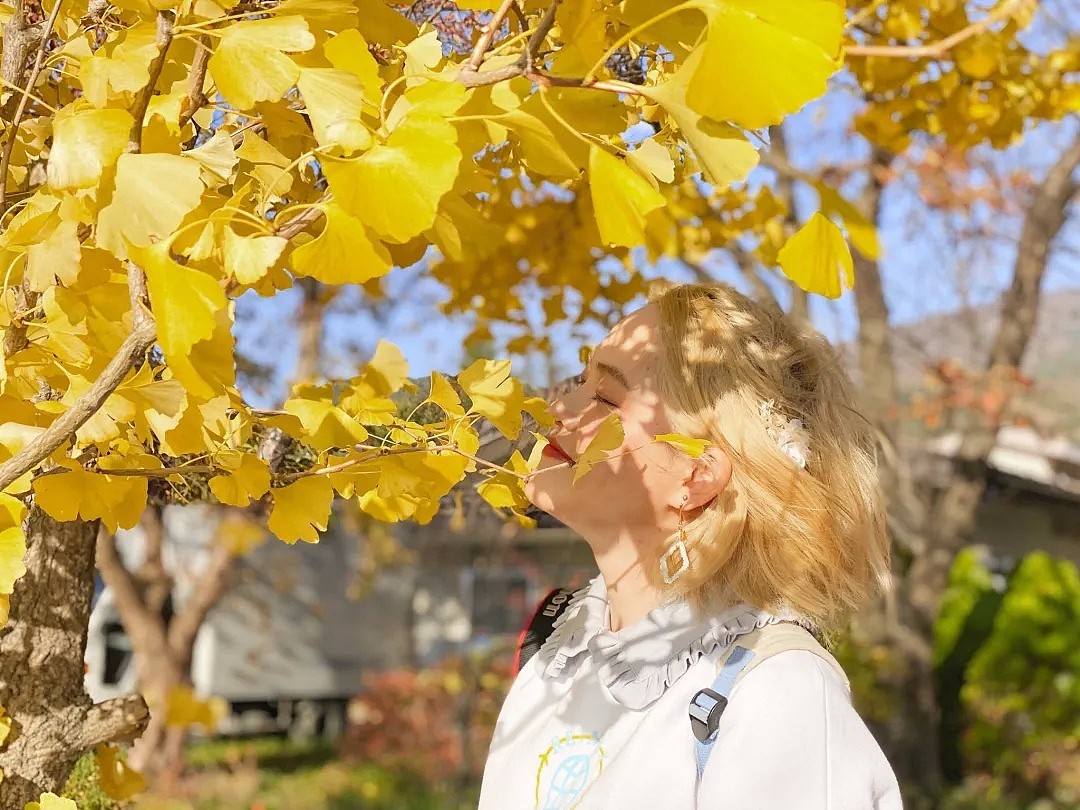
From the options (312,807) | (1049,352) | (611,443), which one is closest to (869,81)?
(611,443)

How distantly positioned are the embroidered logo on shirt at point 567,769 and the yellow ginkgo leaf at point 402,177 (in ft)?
2.99

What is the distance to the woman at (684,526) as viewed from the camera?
50.8 inches

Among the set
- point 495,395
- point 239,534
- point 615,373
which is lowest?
point 239,534

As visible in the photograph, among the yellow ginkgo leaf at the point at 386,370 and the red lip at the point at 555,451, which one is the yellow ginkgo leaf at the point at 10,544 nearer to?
the yellow ginkgo leaf at the point at 386,370

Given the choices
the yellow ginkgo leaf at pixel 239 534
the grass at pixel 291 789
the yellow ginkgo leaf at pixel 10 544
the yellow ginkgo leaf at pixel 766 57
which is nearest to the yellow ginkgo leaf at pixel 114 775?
the yellow ginkgo leaf at pixel 10 544

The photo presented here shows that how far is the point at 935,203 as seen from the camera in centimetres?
782

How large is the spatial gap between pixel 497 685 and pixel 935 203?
485cm

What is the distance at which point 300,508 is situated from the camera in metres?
0.91

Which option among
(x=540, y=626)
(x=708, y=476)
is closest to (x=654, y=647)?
(x=708, y=476)

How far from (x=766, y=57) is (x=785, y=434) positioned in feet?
2.98

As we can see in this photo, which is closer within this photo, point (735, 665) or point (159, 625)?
point (735, 665)

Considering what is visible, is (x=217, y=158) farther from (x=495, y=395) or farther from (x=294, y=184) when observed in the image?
(x=495, y=395)

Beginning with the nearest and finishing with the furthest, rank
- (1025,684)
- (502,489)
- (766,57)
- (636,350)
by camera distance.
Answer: (766,57) < (502,489) < (636,350) < (1025,684)

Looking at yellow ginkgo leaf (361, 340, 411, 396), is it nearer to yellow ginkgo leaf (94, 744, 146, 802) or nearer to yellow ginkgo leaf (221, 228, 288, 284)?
yellow ginkgo leaf (221, 228, 288, 284)
